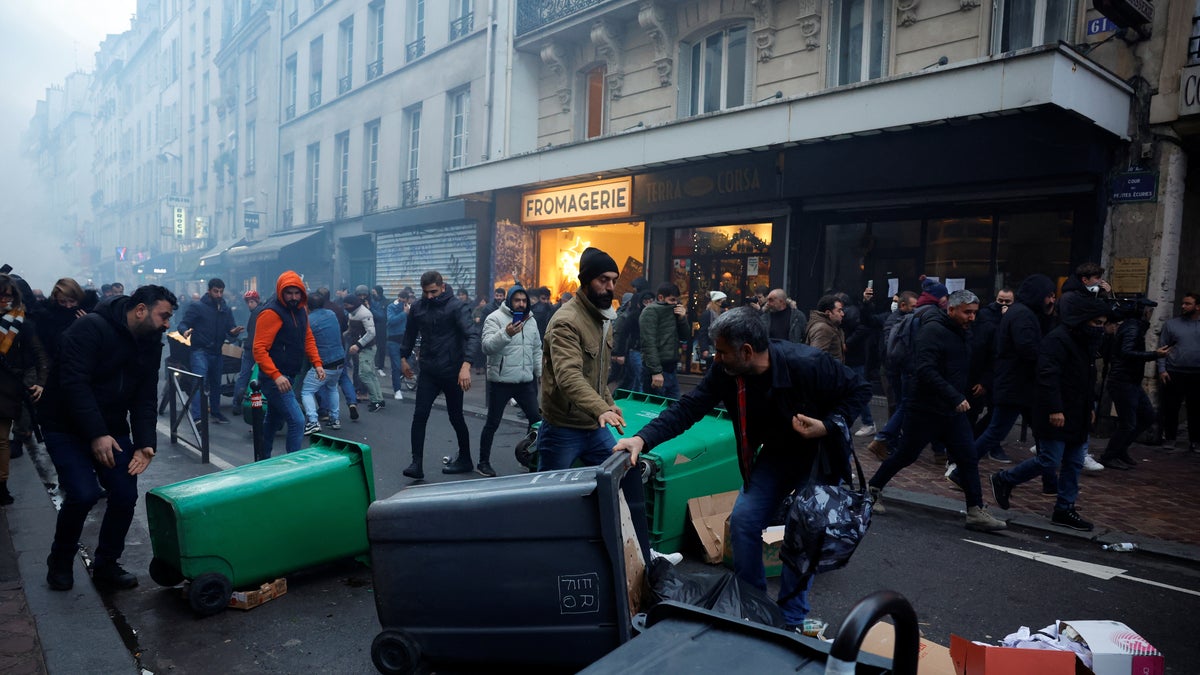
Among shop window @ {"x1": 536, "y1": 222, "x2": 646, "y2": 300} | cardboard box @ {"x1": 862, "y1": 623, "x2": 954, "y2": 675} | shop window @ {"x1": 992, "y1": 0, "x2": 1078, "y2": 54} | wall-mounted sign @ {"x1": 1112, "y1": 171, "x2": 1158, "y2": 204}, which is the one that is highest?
shop window @ {"x1": 992, "y1": 0, "x2": 1078, "y2": 54}

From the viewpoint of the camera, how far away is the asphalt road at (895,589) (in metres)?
3.52

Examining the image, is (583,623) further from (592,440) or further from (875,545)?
(875,545)

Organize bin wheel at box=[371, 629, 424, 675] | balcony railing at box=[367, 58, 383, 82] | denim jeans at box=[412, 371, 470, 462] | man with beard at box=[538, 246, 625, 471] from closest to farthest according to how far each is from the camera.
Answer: bin wheel at box=[371, 629, 424, 675] < man with beard at box=[538, 246, 625, 471] < denim jeans at box=[412, 371, 470, 462] < balcony railing at box=[367, 58, 383, 82]

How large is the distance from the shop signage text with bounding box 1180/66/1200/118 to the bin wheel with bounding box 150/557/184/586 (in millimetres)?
10901

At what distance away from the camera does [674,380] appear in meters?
9.36

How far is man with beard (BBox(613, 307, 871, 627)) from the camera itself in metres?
3.25

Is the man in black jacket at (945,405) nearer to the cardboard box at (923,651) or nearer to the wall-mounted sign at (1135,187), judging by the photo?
the cardboard box at (923,651)

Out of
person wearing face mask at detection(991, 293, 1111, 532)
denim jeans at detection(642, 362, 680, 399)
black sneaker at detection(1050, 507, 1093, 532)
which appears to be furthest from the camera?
denim jeans at detection(642, 362, 680, 399)

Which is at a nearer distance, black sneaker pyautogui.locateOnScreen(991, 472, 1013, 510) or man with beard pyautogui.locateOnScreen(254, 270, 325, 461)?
black sneaker pyautogui.locateOnScreen(991, 472, 1013, 510)

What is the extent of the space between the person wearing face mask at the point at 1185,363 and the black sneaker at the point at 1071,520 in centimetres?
410

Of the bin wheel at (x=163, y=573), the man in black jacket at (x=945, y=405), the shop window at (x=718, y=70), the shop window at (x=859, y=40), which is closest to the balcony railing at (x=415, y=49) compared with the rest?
the shop window at (x=718, y=70)

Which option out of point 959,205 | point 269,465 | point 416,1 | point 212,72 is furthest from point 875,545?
point 212,72

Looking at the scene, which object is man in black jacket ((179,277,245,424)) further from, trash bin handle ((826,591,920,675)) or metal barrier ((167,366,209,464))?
trash bin handle ((826,591,920,675))

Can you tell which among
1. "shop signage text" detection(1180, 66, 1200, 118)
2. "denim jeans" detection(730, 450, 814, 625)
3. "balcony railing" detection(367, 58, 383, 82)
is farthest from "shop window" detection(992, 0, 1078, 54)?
"balcony railing" detection(367, 58, 383, 82)
